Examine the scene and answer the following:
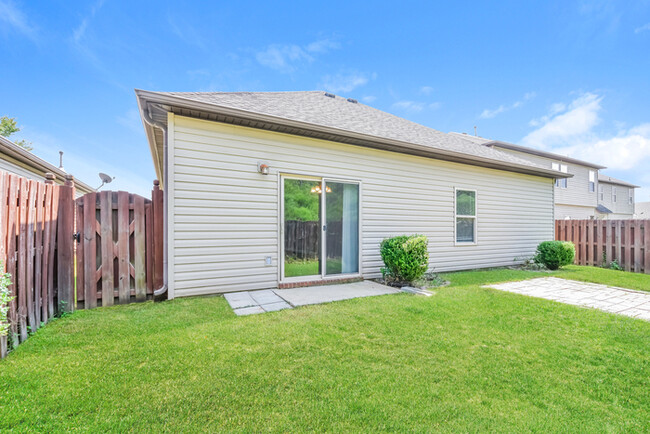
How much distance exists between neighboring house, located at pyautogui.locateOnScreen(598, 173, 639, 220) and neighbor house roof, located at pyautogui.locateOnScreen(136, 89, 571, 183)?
61.7 feet

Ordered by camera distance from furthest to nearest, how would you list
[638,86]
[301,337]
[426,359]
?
[638,86] → [301,337] → [426,359]

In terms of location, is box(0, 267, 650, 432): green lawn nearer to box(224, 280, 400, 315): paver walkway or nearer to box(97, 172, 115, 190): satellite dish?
box(224, 280, 400, 315): paver walkway

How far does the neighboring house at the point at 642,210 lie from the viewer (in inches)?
1170

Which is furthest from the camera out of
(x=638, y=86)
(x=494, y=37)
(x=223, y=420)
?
(x=638, y=86)

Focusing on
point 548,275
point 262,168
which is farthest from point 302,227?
point 548,275

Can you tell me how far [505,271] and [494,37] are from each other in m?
7.47

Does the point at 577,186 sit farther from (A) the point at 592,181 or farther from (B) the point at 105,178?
(B) the point at 105,178

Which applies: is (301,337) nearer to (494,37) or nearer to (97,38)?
(97,38)

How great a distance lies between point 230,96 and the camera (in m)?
4.98

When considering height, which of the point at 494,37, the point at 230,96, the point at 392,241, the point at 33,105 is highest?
the point at 494,37

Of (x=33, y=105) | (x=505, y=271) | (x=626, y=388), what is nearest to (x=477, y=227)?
(x=505, y=271)

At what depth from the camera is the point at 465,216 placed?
6824mm

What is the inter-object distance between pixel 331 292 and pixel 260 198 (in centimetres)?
195

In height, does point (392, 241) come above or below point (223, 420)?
above
